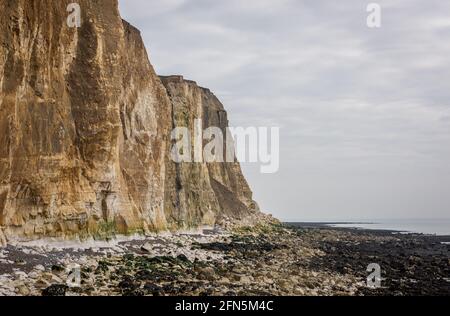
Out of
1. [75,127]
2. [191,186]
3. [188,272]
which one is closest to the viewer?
[188,272]

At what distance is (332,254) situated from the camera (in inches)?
1368

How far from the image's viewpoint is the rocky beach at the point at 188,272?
14.7 metres

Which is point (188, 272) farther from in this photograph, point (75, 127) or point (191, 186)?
point (191, 186)

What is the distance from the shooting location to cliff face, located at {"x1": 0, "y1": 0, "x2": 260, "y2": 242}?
19.0 m

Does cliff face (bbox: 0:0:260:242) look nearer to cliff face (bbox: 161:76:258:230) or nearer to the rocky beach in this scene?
the rocky beach

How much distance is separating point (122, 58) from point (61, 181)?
9833mm

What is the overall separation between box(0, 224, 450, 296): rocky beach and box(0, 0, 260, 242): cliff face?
4.85 ft

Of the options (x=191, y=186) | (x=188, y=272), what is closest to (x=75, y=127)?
(x=188, y=272)

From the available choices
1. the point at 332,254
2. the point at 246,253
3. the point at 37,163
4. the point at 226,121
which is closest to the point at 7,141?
the point at 37,163

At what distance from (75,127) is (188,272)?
904 cm

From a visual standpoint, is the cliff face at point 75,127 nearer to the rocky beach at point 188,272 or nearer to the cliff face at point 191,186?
the rocky beach at point 188,272

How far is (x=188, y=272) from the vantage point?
758 inches

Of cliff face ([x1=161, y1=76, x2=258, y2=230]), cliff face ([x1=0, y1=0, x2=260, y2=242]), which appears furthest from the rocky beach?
cliff face ([x1=161, y1=76, x2=258, y2=230])

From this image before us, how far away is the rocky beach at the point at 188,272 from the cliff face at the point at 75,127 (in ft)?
4.85
